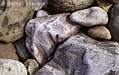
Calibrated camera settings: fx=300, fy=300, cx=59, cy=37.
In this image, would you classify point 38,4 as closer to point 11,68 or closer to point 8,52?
point 8,52

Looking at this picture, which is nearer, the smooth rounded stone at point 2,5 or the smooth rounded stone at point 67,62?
the smooth rounded stone at point 67,62

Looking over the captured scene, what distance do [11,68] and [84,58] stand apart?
49cm

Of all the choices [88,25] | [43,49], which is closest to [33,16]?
[43,49]

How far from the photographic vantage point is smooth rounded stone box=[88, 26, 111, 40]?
2125 mm

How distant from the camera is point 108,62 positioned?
1951 mm

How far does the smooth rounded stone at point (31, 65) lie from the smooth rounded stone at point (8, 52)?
0.13 metres

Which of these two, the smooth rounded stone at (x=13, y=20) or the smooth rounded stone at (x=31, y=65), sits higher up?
the smooth rounded stone at (x=13, y=20)

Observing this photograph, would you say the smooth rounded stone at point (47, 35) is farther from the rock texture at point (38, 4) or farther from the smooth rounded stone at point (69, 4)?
the rock texture at point (38, 4)

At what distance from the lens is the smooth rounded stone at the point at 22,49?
229 centimetres

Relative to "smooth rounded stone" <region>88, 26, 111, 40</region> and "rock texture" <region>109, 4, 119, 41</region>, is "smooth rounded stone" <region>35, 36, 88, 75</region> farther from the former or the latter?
"rock texture" <region>109, 4, 119, 41</region>

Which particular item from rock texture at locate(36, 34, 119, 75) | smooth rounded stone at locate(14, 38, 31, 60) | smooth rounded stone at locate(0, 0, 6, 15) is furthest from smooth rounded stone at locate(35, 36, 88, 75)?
smooth rounded stone at locate(0, 0, 6, 15)

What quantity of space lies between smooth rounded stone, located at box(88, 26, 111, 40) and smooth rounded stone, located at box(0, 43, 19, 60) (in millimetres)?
597

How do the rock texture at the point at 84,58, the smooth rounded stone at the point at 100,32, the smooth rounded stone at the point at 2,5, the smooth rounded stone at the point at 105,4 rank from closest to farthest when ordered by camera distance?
the rock texture at the point at 84,58 < the smooth rounded stone at the point at 100,32 < the smooth rounded stone at the point at 2,5 < the smooth rounded stone at the point at 105,4

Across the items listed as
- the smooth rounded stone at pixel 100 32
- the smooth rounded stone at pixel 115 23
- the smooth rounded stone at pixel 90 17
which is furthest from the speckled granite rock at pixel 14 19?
the smooth rounded stone at pixel 115 23
